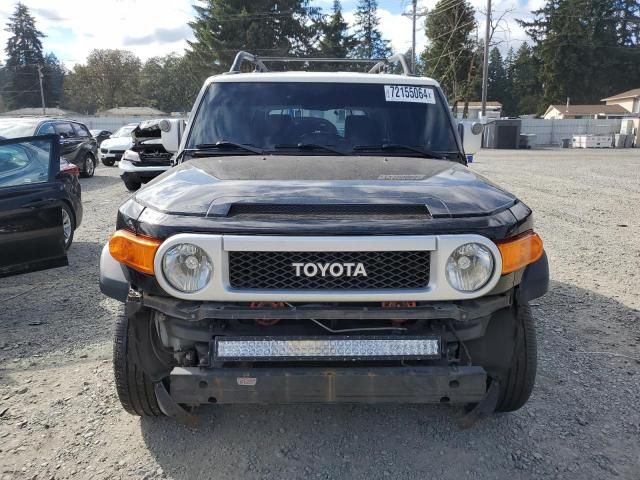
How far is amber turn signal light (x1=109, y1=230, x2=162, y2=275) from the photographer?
225 cm

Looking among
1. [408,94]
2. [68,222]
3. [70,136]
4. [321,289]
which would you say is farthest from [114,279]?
[70,136]

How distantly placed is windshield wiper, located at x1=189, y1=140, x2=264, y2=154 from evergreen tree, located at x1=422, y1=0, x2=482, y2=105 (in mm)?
41148

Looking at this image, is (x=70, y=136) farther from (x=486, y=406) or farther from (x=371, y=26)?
(x=371, y=26)

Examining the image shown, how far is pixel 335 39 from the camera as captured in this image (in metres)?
49.6

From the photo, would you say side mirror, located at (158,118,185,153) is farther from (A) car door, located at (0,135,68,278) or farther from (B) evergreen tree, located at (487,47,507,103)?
(B) evergreen tree, located at (487,47,507,103)

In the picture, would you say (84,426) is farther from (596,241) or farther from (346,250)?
(596,241)

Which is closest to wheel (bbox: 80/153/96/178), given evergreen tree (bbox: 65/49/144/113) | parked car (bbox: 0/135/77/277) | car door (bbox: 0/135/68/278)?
parked car (bbox: 0/135/77/277)

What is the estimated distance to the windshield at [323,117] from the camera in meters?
3.53

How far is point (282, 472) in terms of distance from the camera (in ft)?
8.36

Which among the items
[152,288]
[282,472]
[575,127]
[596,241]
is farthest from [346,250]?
[575,127]

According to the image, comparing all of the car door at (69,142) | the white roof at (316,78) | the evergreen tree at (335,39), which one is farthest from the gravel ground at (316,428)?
the evergreen tree at (335,39)

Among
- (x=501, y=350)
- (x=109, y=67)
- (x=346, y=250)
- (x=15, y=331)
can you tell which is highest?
(x=109, y=67)

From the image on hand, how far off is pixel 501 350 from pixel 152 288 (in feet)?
5.41

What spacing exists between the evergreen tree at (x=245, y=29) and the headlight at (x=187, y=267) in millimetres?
42779
